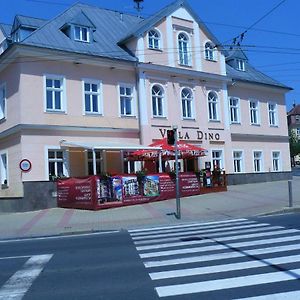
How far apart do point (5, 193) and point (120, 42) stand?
462 inches

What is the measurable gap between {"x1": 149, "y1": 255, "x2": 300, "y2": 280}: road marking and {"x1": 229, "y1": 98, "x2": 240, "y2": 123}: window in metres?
26.5

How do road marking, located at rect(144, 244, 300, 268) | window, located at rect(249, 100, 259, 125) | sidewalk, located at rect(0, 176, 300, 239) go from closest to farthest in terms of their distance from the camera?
1. road marking, located at rect(144, 244, 300, 268)
2. sidewalk, located at rect(0, 176, 300, 239)
3. window, located at rect(249, 100, 259, 125)

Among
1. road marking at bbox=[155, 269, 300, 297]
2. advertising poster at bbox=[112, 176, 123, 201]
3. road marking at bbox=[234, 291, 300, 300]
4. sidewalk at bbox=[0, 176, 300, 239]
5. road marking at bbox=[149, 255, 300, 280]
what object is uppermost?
advertising poster at bbox=[112, 176, 123, 201]

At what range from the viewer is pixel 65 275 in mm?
8391

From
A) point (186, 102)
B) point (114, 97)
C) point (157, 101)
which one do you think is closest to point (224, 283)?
point (114, 97)

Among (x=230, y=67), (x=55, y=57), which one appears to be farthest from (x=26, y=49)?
(x=230, y=67)

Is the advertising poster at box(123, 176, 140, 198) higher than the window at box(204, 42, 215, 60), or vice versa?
the window at box(204, 42, 215, 60)

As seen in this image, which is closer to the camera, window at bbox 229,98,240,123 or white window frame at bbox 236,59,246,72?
window at bbox 229,98,240,123

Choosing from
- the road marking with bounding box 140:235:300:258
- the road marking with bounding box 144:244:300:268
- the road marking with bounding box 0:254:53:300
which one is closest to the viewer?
the road marking with bounding box 0:254:53:300

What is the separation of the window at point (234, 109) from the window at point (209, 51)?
382 centimetres

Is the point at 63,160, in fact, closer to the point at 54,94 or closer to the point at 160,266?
the point at 54,94

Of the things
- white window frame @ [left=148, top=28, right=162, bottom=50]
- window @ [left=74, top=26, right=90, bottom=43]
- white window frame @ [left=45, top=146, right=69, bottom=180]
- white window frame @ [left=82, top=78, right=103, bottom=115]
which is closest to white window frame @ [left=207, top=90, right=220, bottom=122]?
white window frame @ [left=148, top=28, right=162, bottom=50]

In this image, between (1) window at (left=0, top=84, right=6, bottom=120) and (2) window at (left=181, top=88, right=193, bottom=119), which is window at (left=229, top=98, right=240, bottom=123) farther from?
(1) window at (left=0, top=84, right=6, bottom=120)

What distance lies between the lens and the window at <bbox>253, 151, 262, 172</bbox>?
118 feet
